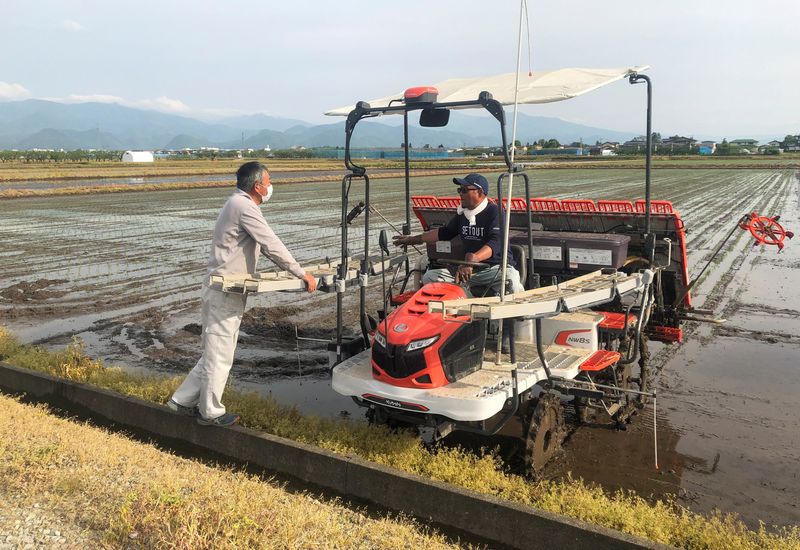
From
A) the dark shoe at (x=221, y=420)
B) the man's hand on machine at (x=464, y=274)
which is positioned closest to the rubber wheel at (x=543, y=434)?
the man's hand on machine at (x=464, y=274)

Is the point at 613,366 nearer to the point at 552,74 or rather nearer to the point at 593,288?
the point at 593,288

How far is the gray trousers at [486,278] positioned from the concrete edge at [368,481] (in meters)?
1.74

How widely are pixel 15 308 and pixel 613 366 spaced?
9.21 metres

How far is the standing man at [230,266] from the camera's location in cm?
507

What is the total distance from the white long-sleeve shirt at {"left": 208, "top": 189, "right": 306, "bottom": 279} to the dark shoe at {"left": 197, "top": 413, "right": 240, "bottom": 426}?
1192 mm

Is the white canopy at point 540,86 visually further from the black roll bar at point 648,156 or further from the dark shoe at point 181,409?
the dark shoe at point 181,409

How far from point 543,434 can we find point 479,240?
1.74m

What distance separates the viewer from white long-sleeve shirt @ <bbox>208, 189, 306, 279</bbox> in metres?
5.07

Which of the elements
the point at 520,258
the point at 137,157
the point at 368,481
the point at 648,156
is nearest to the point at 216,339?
the point at 368,481

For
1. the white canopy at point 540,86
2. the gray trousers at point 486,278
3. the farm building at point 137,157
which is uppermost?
the farm building at point 137,157

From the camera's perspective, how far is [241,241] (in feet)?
17.2

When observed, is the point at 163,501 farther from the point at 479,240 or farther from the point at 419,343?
the point at 479,240

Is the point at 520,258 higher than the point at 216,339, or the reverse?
the point at 520,258

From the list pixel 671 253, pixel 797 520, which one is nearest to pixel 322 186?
pixel 671 253
